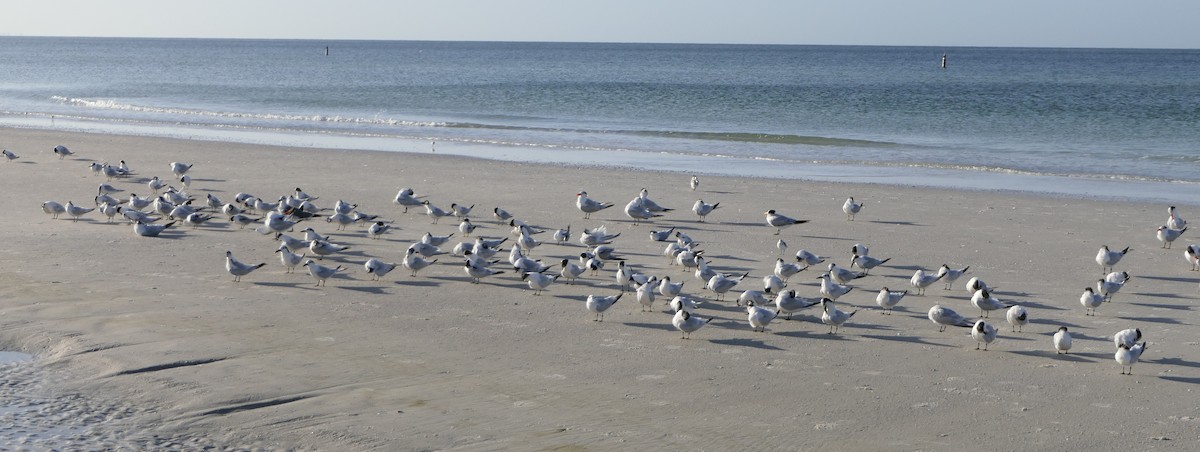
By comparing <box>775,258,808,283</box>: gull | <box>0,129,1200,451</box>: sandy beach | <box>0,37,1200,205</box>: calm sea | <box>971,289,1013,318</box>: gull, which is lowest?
<box>0,129,1200,451</box>: sandy beach

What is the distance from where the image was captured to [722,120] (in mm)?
45969

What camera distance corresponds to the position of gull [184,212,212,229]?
1666 cm

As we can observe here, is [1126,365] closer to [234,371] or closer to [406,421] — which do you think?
[406,421]

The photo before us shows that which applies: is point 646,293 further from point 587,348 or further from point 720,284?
point 587,348

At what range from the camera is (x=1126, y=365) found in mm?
10055

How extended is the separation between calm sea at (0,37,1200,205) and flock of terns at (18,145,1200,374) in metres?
9.10

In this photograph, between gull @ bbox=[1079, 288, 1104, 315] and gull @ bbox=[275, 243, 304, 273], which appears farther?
gull @ bbox=[275, 243, 304, 273]

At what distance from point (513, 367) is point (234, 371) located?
7.42 feet

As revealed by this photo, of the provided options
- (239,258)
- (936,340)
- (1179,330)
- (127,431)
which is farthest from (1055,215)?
(127,431)

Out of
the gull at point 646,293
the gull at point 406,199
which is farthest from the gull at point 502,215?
the gull at point 646,293

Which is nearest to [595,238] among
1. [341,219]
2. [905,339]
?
[341,219]

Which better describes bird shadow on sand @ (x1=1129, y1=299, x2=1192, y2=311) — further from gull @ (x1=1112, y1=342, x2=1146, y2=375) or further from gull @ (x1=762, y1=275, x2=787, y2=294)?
gull @ (x1=762, y1=275, x2=787, y2=294)

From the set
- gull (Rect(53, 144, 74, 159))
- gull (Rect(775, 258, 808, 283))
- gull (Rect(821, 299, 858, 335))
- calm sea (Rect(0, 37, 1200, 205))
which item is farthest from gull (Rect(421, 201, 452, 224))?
gull (Rect(53, 144, 74, 159))

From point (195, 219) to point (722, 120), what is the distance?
31.4m
